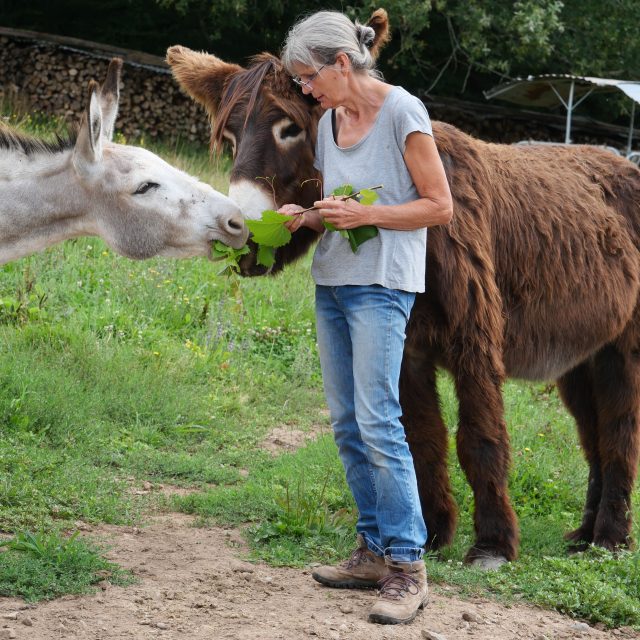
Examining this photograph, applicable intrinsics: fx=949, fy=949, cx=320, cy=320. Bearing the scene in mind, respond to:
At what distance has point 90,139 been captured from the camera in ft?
12.3

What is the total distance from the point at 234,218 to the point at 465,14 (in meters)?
13.0

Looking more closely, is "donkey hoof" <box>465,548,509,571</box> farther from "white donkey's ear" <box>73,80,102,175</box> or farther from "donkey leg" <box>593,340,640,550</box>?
"white donkey's ear" <box>73,80,102,175</box>

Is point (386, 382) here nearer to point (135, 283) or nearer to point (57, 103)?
point (135, 283)

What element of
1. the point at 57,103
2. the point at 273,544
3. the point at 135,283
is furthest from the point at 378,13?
the point at 57,103

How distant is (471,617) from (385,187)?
169cm

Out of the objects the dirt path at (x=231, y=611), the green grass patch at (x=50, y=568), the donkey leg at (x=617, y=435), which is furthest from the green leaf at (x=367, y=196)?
the donkey leg at (x=617, y=435)

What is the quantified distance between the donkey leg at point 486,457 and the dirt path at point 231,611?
416 mm

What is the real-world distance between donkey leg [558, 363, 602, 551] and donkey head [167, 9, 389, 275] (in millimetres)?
1983

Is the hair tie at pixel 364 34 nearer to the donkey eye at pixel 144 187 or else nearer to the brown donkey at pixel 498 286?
the brown donkey at pixel 498 286

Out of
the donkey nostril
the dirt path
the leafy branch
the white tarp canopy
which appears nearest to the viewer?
the dirt path

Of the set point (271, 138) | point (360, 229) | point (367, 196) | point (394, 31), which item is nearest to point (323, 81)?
point (367, 196)

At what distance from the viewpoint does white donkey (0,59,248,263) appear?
12.7 feet

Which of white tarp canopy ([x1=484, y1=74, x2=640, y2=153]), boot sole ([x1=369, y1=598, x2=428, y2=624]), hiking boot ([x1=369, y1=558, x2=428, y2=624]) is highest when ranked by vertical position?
white tarp canopy ([x1=484, y1=74, x2=640, y2=153])

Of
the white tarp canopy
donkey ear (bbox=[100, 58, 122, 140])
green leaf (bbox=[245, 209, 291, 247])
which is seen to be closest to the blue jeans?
green leaf (bbox=[245, 209, 291, 247])
